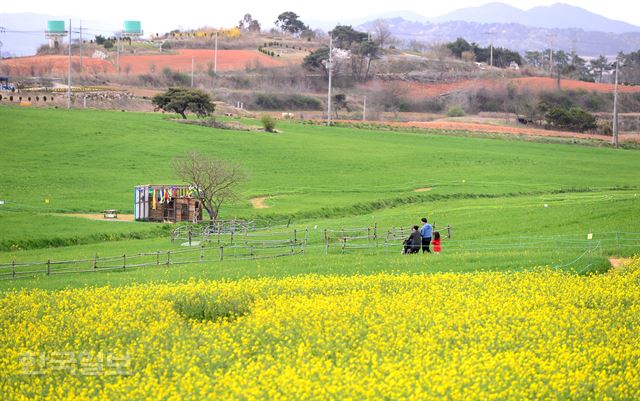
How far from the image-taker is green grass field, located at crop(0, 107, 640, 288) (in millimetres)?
38844

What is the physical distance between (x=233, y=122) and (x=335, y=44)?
326 ft

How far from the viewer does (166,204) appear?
181ft

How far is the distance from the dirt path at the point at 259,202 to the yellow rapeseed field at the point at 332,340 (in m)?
28.0

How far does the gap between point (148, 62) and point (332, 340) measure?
5816 inches

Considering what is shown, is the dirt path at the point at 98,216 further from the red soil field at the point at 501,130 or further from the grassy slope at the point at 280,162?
the red soil field at the point at 501,130

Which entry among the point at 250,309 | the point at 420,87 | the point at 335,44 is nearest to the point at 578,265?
the point at 250,309

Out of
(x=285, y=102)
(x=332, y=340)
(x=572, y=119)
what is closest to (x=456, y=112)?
(x=572, y=119)

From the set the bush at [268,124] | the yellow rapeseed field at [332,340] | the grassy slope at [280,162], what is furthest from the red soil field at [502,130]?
the yellow rapeseed field at [332,340]

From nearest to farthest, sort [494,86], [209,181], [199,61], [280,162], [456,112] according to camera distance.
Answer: [209,181] < [280,162] < [456,112] < [494,86] < [199,61]

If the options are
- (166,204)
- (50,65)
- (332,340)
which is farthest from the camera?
(50,65)

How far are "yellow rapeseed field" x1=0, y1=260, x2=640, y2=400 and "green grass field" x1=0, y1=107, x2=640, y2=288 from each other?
520 centimetres

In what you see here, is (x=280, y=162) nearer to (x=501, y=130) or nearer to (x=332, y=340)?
(x=501, y=130)

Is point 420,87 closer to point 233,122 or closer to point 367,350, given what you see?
point 233,122

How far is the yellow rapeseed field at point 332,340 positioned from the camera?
20.8 meters
